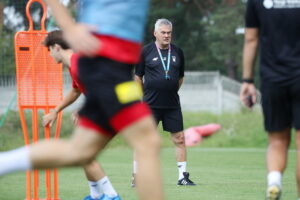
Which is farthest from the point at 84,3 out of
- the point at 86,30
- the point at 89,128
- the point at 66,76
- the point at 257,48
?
the point at 66,76

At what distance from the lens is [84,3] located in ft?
15.2

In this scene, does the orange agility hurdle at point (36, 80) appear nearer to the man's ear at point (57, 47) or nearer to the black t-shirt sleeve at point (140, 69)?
the man's ear at point (57, 47)

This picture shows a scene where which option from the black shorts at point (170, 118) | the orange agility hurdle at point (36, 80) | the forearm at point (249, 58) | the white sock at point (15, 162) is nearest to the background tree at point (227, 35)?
the black shorts at point (170, 118)

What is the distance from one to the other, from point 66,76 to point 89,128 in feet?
69.0

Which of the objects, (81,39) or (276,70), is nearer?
(81,39)

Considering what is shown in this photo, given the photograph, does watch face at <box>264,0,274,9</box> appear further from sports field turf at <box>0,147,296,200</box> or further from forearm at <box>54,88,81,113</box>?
sports field turf at <box>0,147,296,200</box>

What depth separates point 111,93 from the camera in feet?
14.0

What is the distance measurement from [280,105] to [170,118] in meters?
4.65

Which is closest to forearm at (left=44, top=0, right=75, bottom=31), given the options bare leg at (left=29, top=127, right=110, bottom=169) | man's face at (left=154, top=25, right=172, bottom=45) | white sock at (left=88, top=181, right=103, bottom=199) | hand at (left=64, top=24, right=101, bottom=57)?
hand at (left=64, top=24, right=101, bottom=57)

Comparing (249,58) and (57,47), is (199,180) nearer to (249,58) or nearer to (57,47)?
(57,47)

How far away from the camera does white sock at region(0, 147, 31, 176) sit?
170 inches

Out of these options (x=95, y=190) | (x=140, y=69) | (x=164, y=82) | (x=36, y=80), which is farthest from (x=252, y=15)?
(x=140, y=69)

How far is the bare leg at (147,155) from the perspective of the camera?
4.27 metres

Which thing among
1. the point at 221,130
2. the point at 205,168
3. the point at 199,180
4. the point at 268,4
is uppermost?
the point at 268,4
